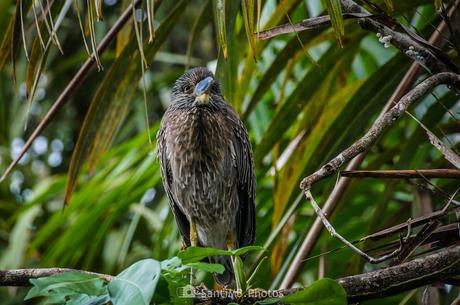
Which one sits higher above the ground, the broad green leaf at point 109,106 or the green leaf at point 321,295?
the broad green leaf at point 109,106

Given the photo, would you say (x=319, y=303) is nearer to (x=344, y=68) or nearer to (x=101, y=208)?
(x=344, y=68)

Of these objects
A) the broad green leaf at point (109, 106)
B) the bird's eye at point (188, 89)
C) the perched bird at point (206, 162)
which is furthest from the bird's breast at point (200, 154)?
the broad green leaf at point (109, 106)

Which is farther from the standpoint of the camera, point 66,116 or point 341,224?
point 66,116

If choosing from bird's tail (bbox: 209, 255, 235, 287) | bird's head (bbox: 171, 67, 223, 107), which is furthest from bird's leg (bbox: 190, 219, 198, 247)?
bird's head (bbox: 171, 67, 223, 107)

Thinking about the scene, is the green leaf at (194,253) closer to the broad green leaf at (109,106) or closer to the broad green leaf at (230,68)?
the broad green leaf at (230,68)

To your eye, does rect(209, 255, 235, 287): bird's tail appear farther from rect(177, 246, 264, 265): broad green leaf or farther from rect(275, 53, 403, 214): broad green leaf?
rect(177, 246, 264, 265): broad green leaf

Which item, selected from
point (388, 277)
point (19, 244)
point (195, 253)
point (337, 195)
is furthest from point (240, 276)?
point (19, 244)

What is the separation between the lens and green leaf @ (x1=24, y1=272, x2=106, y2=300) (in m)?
1.60

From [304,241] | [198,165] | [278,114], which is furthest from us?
[198,165]

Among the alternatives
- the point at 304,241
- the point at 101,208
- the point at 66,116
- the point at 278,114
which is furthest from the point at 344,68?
the point at 66,116

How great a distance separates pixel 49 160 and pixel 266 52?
296cm

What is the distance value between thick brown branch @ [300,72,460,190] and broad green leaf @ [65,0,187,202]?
43.1 inches

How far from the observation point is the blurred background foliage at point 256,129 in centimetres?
271

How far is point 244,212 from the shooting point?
3828 mm
